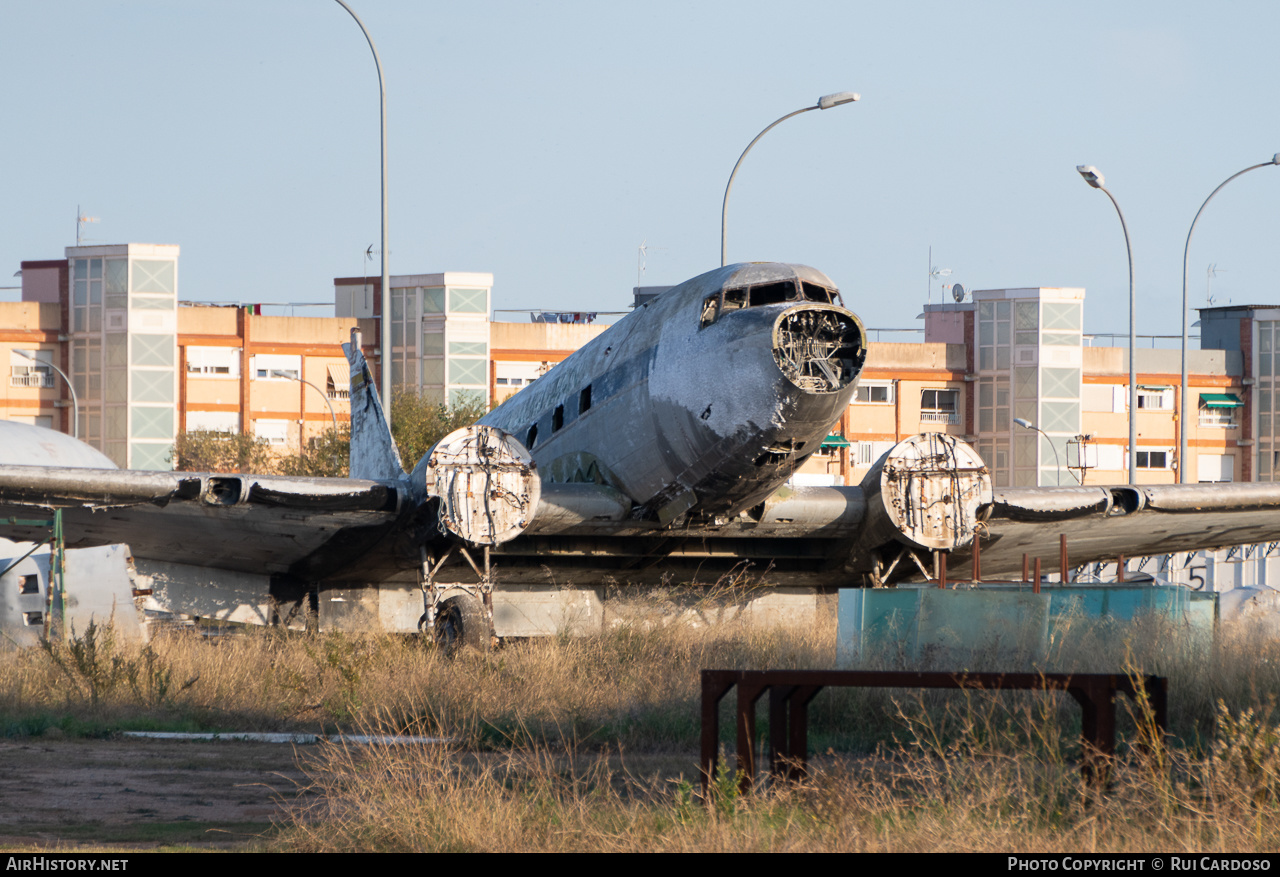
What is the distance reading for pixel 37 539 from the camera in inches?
789

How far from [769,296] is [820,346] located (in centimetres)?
118

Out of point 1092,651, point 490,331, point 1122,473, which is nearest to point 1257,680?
point 1092,651

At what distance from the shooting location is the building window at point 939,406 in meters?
83.9

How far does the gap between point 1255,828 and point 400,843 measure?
4.39 m

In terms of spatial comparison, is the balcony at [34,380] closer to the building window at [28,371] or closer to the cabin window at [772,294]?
the building window at [28,371]

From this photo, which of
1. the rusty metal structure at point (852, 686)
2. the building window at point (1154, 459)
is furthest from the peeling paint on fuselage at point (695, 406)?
the building window at point (1154, 459)

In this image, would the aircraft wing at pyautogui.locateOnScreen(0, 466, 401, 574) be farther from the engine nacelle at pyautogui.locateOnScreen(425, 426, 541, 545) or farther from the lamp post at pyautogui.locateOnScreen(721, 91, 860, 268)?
the lamp post at pyautogui.locateOnScreen(721, 91, 860, 268)

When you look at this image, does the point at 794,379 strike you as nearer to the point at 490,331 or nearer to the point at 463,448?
the point at 463,448

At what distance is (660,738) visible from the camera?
1224 centimetres

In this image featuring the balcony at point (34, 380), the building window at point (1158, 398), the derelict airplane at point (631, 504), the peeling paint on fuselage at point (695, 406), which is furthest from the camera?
the building window at point (1158, 398)

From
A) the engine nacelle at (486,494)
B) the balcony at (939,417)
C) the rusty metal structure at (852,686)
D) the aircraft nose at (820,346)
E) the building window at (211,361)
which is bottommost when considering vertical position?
the rusty metal structure at (852,686)

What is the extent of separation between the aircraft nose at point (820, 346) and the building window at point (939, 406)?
7058 centimetres

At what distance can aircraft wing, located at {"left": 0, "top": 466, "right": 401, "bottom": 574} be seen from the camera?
16.4 metres

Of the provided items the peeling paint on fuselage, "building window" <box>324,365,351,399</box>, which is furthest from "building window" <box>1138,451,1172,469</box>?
Result: the peeling paint on fuselage
